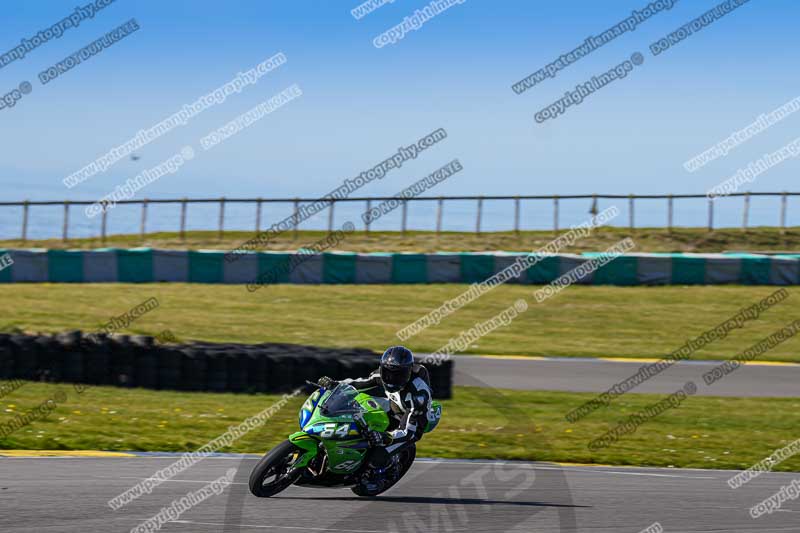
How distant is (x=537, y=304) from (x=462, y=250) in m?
7.19

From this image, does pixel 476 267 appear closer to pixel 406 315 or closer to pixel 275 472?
pixel 406 315

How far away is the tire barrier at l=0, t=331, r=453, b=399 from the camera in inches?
628

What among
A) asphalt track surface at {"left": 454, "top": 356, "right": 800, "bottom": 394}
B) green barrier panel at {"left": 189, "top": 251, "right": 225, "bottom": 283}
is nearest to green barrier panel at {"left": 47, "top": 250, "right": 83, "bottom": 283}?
green barrier panel at {"left": 189, "top": 251, "right": 225, "bottom": 283}

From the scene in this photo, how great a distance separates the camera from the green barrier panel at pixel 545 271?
95.4 ft

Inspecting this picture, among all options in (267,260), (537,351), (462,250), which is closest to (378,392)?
(537,351)

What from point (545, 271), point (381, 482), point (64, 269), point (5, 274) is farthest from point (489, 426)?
point (5, 274)

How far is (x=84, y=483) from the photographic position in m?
9.88

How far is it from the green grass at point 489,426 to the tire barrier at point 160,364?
186mm

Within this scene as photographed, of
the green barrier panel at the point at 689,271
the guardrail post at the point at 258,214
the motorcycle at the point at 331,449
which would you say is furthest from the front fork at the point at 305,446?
the guardrail post at the point at 258,214

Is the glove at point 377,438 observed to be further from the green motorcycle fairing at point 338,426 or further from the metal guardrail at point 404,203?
the metal guardrail at point 404,203

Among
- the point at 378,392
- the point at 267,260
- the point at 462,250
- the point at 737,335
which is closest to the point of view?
the point at 378,392

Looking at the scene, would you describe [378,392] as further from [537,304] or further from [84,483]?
[537,304]

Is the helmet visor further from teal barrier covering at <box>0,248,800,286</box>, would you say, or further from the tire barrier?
teal barrier covering at <box>0,248,800,286</box>

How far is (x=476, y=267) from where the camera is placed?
29391 mm
